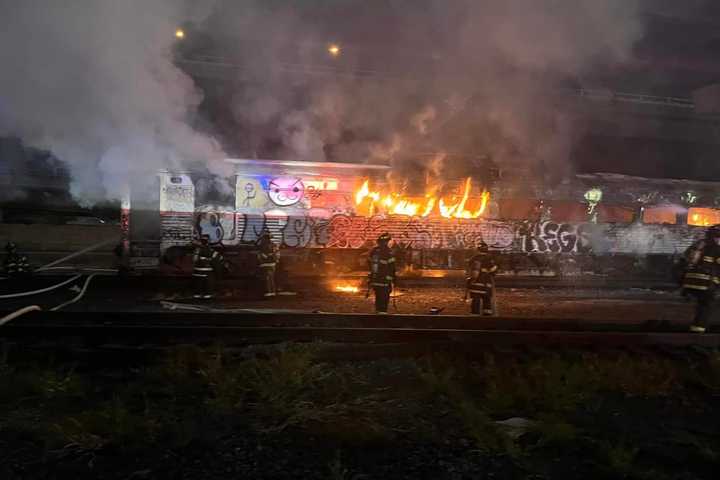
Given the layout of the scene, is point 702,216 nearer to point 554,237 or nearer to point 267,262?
point 554,237

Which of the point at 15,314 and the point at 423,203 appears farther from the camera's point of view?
the point at 423,203

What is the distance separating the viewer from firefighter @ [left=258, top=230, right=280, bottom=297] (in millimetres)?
11367

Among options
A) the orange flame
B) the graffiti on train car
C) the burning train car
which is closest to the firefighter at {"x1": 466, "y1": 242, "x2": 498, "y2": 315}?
the burning train car

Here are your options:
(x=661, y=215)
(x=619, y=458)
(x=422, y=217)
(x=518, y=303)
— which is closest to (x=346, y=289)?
(x=422, y=217)

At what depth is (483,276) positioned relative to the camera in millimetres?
8805

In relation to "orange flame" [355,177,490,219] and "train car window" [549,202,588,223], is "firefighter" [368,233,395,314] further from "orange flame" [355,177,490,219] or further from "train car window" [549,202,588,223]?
"train car window" [549,202,588,223]

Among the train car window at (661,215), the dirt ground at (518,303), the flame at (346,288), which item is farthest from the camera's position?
the train car window at (661,215)

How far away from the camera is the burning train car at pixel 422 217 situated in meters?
14.4

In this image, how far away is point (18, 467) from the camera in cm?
320

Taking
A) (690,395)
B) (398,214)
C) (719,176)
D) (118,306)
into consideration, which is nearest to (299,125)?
(398,214)

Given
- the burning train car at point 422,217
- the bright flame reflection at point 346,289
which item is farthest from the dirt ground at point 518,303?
the burning train car at point 422,217

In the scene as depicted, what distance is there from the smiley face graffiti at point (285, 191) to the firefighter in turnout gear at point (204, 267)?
178 inches

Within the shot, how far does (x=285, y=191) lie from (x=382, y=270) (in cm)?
779

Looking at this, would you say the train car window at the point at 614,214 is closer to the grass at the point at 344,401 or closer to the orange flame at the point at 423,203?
the orange flame at the point at 423,203
